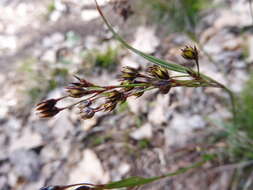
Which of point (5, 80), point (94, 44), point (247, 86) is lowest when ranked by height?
point (247, 86)

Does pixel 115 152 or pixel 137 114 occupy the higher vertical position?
pixel 137 114

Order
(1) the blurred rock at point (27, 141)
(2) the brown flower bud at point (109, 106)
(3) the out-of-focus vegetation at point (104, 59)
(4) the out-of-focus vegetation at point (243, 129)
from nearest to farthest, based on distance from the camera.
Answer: (2) the brown flower bud at point (109, 106), (4) the out-of-focus vegetation at point (243, 129), (1) the blurred rock at point (27, 141), (3) the out-of-focus vegetation at point (104, 59)

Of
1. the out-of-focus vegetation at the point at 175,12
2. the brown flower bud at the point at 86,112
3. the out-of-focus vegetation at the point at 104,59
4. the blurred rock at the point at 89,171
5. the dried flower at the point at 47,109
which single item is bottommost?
the blurred rock at the point at 89,171

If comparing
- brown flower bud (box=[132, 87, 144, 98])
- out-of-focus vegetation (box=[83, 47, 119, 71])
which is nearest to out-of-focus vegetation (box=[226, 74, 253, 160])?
brown flower bud (box=[132, 87, 144, 98])

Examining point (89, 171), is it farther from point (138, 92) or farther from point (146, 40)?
point (138, 92)

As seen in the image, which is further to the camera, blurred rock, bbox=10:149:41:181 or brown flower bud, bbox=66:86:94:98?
blurred rock, bbox=10:149:41:181

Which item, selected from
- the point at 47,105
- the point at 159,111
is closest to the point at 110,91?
the point at 47,105

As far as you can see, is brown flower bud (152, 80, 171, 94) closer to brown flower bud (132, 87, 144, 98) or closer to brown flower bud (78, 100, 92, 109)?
brown flower bud (132, 87, 144, 98)

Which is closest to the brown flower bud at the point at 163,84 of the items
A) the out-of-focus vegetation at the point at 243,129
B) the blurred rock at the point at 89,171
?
the out-of-focus vegetation at the point at 243,129

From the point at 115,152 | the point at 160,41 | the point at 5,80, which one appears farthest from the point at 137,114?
the point at 5,80

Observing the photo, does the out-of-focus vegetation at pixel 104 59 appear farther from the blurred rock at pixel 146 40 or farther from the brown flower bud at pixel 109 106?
the brown flower bud at pixel 109 106

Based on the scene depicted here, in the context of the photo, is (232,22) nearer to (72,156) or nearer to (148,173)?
(148,173)
